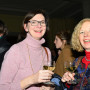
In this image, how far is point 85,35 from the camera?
1.58 m

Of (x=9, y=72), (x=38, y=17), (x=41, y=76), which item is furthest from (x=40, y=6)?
(x=41, y=76)

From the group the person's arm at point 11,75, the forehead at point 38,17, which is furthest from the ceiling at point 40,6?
the person's arm at point 11,75

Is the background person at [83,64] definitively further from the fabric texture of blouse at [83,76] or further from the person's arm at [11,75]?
the person's arm at [11,75]

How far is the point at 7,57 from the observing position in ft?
A: 5.03

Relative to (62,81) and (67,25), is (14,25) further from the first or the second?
(62,81)

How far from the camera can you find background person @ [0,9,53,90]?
1.44m

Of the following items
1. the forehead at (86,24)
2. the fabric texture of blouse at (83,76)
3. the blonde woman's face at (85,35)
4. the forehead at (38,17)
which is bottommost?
the fabric texture of blouse at (83,76)

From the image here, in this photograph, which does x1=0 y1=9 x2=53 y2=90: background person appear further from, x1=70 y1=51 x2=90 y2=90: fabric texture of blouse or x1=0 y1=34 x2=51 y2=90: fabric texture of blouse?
x1=70 y1=51 x2=90 y2=90: fabric texture of blouse

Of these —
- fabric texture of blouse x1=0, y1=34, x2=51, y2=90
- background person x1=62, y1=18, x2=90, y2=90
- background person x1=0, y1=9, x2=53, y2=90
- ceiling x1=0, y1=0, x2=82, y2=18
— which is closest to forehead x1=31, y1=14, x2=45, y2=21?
background person x1=0, y1=9, x2=53, y2=90

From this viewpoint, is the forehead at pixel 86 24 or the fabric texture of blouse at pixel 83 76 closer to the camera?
the fabric texture of blouse at pixel 83 76

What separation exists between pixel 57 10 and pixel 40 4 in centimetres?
135

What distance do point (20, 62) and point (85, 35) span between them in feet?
2.69

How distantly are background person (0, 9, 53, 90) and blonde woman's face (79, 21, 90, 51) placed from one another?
1.55 ft

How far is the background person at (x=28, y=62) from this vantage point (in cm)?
144
